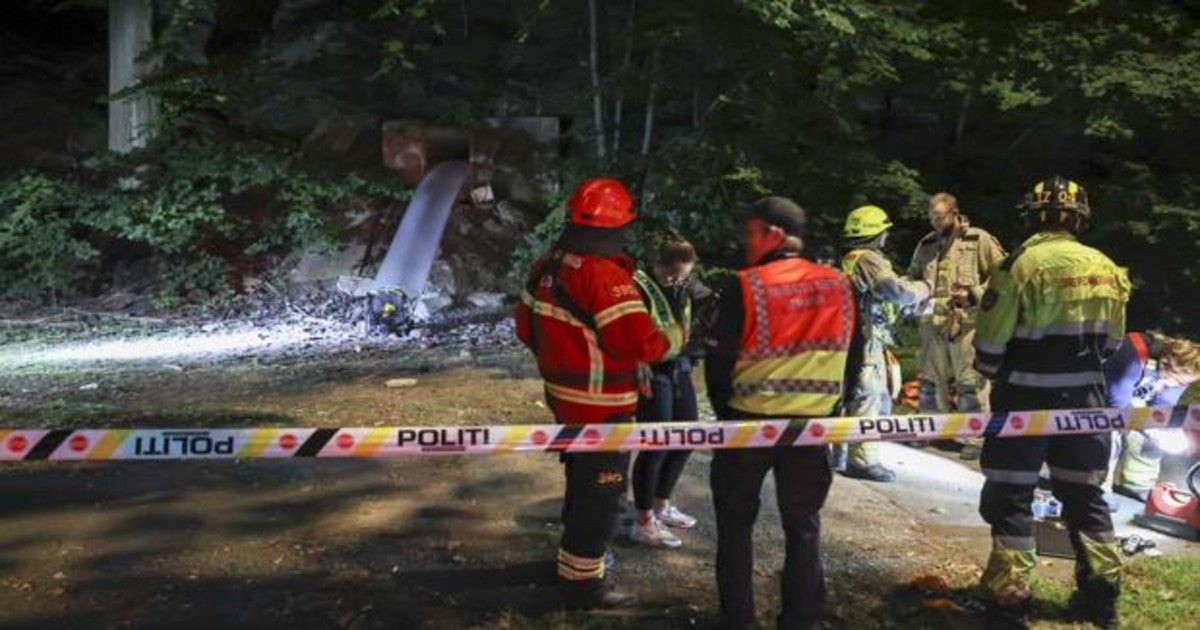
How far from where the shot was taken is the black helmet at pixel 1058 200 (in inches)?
157

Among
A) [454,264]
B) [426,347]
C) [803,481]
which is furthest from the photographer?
[454,264]

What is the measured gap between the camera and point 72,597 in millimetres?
3822

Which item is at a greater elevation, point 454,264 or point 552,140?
point 552,140

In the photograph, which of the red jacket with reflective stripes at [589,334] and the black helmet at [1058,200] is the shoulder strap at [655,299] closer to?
the red jacket with reflective stripes at [589,334]

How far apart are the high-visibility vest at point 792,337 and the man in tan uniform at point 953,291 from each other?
322 cm

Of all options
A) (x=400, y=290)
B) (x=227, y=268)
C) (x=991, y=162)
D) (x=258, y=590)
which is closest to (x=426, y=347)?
(x=400, y=290)

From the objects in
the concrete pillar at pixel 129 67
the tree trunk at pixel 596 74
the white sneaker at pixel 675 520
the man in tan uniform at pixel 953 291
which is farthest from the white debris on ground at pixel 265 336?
the white sneaker at pixel 675 520

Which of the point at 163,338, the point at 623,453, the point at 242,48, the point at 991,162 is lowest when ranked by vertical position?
the point at 163,338

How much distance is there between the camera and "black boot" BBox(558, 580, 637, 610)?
3812mm

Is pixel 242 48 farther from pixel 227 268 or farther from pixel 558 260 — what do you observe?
pixel 558 260

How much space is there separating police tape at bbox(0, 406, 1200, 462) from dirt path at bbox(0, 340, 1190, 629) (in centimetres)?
66

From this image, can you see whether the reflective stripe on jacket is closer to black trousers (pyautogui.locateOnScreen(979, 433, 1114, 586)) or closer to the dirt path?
black trousers (pyautogui.locateOnScreen(979, 433, 1114, 586))

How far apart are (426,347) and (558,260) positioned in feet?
21.6

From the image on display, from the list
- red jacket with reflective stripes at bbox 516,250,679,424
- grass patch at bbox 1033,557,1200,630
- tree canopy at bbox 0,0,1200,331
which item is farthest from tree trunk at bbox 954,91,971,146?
red jacket with reflective stripes at bbox 516,250,679,424
